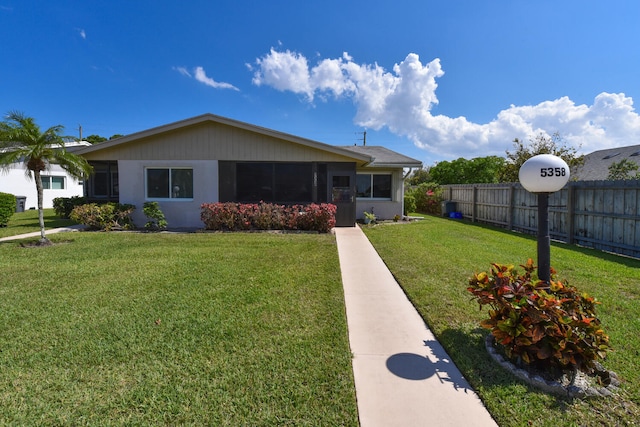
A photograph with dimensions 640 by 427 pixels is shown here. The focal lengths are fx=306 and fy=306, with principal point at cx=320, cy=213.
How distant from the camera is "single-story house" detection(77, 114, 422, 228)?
35.2 ft

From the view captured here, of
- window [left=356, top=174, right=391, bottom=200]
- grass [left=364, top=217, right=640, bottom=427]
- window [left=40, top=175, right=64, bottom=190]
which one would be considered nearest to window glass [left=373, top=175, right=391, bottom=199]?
window [left=356, top=174, right=391, bottom=200]

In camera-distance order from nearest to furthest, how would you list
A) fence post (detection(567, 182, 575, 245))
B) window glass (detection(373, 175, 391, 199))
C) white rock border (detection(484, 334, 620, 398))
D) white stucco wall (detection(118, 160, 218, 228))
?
white rock border (detection(484, 334, 620, 398))
fence post (detection(567, 182, 575, 245))
white stucco wall (detection(118, 160, 218, 228))
window glass (detection(373, 175, 391, 199))

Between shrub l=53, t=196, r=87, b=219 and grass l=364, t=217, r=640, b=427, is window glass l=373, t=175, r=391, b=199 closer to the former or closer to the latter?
grass l=364, t=217, r=640, b=427

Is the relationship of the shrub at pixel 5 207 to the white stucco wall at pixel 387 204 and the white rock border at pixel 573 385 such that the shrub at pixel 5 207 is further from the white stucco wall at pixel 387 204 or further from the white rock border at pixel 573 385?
the white rock border at pixel 573 385

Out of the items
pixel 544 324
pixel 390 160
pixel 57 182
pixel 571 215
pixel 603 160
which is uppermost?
pixel 603 160

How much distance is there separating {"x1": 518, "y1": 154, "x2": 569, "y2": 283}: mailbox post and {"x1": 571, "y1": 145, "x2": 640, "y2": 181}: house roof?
21.6 metres

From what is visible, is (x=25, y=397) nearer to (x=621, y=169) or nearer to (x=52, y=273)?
(x=52, y=273)

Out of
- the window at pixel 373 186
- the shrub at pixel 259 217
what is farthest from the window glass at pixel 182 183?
the window at pixel 373 186

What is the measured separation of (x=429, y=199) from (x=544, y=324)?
17944 mm

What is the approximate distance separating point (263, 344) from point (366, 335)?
1.07 m

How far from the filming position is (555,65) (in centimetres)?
943

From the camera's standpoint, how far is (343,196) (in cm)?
1127

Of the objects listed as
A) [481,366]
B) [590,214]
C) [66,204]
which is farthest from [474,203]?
[66,204]

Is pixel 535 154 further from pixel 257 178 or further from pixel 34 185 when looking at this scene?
pixel 34 185
